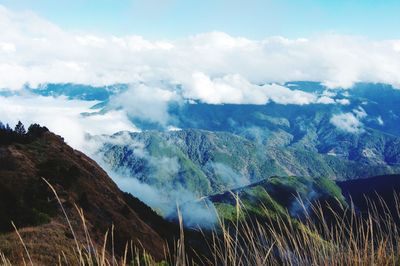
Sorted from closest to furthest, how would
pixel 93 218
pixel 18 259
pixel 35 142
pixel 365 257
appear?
pixel 365 257 → pixel 18 259 → pixel 93 218 → pixel 35 142

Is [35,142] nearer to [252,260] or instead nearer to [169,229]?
[169,229]

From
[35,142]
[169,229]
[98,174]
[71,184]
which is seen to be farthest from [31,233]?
[169,229]

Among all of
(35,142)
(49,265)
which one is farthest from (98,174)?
(49,265)

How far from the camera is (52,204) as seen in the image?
41812 mm

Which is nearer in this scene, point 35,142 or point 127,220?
point 127,220

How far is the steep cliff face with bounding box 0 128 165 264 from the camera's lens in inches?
1218

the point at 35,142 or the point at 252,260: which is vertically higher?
the point at 252,260

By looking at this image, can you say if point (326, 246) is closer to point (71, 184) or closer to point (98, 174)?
point (71, 184)

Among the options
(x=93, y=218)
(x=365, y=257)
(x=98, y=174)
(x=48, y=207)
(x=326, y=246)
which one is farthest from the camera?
(x=98, y=174)

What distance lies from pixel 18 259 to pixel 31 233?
394 inches

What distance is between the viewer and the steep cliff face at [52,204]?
30.9m

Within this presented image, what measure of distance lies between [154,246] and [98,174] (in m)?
19.5

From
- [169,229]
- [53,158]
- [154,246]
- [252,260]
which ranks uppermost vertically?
[252,260]

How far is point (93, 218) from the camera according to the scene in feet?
170
